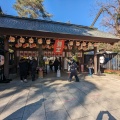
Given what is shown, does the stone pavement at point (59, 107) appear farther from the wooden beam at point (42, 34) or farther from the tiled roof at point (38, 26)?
the tiled roof at point (38, 26)

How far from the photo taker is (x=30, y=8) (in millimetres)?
28859

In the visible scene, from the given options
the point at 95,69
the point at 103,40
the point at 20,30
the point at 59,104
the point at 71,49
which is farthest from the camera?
the point at 71,49

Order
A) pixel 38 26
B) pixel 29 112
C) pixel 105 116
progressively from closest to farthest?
pixel 105 116 → pixel 29 112 → pixel 38 26

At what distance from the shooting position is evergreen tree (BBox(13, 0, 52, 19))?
28031mm

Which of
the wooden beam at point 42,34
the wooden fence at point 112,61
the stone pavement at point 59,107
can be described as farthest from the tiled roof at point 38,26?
the stone pavement at point 59,107

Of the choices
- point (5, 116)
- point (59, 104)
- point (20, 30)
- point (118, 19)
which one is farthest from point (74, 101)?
point (118, 19)

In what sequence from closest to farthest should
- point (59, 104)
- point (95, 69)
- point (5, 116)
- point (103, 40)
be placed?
point (5, 116), point (59, 104), point (103, 40), point (95, 69)

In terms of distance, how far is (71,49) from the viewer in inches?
615

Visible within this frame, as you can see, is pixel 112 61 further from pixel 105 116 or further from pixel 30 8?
pixel 30 8

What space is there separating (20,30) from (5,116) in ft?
20.3

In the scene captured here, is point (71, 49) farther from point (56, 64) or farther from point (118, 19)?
point (118, 19)

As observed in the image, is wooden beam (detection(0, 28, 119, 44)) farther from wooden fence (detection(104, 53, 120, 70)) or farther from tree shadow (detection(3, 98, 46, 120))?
tree shadow (detection(3, 98, 46, 120))

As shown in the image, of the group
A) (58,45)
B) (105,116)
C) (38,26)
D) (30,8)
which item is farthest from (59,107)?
(30,8)

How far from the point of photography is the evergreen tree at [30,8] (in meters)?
28.0
